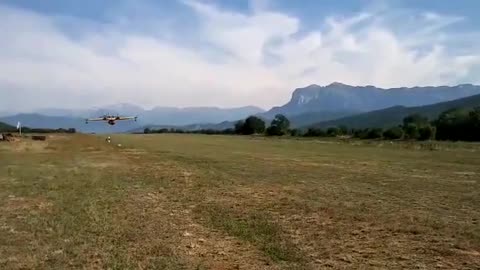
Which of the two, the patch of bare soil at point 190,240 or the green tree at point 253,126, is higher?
the green tree at point 253,126

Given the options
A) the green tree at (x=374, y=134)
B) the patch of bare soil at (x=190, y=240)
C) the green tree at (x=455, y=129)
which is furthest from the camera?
the green tree at (x=374, y=134)

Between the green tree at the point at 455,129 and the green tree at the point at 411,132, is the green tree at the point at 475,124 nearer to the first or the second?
the green tree at the point at 455,129

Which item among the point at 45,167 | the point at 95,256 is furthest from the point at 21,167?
the point at 95,256

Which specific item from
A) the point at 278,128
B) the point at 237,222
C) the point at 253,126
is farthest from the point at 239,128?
the point at 237,222

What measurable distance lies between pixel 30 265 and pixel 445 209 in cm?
1175

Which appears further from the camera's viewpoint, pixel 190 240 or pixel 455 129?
pixel 455 129

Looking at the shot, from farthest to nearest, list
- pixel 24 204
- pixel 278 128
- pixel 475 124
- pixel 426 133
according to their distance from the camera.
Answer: pixel 278 128 < pixel 426 133 < pixel 475 124 < pixel 24 204

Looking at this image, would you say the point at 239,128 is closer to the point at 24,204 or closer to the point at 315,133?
the point at 315,133

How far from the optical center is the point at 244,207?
637 inches

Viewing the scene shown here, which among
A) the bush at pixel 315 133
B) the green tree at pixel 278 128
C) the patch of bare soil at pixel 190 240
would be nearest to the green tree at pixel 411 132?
the bush at pixel 315 133

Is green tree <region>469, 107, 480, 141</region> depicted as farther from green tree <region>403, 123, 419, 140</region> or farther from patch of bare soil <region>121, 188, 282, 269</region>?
patch of bare soil <region>121, 188, 282, 269</region>

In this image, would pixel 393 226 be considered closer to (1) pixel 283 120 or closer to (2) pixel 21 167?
(2) pixel 21 167

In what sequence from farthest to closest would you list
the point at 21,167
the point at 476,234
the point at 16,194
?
1. the point at 21,167
2. the point at 16,194
3. the point at 476,234

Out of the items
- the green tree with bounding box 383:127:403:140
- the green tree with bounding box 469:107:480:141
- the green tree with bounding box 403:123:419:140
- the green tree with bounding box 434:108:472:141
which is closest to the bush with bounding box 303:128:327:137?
the green tree with bounding box 383:127:403:140
